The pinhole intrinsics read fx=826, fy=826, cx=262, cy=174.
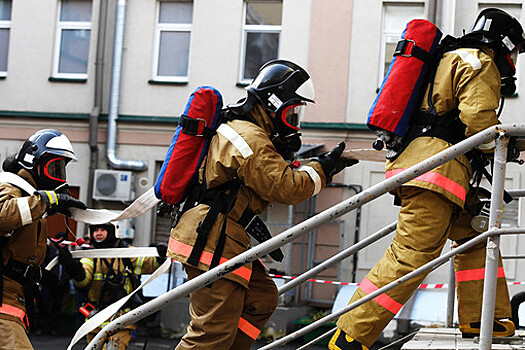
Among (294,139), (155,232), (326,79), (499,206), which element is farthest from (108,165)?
(499,206)

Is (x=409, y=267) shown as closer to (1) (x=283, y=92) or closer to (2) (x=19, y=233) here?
(1) (x=283, y=92)

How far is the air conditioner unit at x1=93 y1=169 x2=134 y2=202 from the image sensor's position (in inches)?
551

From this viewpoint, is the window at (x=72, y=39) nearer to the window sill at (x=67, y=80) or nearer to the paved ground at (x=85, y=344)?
the window sill at (x=67, y=80)

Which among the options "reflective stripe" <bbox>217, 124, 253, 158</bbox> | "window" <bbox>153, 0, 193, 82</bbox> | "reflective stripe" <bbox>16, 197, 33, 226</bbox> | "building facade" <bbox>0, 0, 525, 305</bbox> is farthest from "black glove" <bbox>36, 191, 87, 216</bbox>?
"window" <bbox>153, 0, 193, 82</bbox>

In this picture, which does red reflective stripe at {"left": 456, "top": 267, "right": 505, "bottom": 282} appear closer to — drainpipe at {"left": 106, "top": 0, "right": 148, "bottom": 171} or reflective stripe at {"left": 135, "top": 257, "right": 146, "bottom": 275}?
reflective stripe at {"left": 135, "top": 257, "right": 146, "bottom": 275}

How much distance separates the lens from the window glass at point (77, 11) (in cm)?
1493

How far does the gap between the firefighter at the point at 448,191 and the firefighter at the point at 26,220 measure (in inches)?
79.6

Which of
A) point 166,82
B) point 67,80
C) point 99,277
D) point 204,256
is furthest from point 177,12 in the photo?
point 204,256

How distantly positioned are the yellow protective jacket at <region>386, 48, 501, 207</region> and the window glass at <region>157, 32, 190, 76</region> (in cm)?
1070

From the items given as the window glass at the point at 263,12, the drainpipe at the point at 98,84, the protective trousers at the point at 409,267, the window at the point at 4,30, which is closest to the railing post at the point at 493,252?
the protective trousers at the point at 409,267

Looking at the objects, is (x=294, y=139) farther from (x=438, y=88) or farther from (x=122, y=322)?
(x=122, y=322)

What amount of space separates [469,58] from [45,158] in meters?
2.75

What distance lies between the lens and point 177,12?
1461 centimetres

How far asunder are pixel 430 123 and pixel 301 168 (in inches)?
27.5
